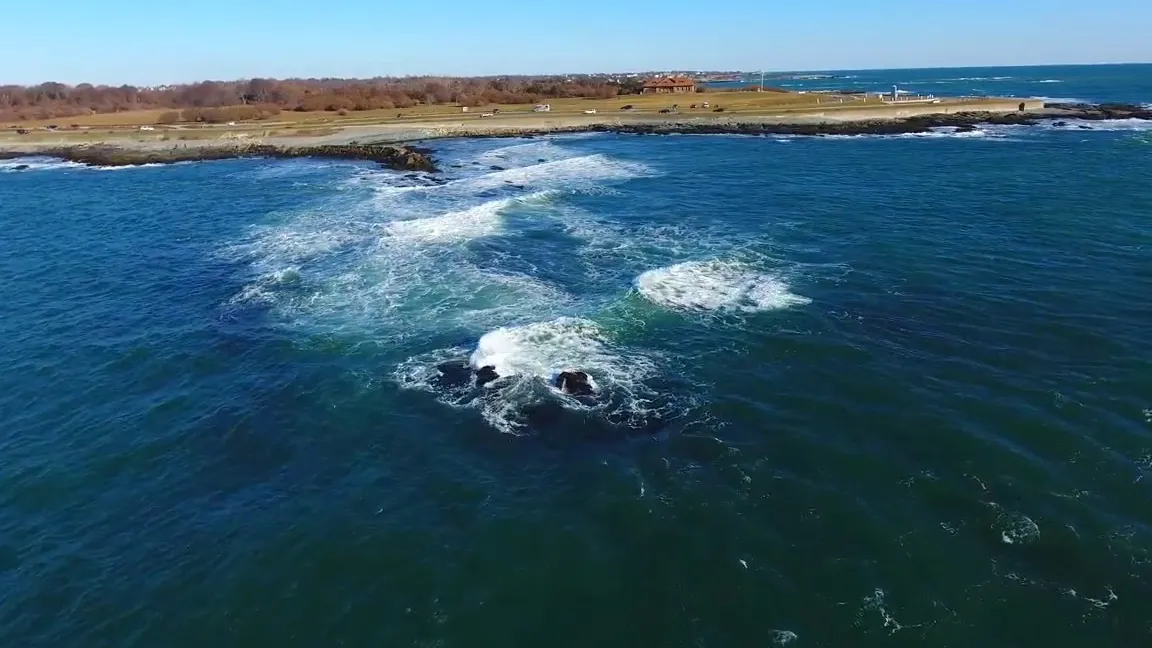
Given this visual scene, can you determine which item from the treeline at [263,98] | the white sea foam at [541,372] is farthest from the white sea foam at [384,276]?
the treeline at [263,98]

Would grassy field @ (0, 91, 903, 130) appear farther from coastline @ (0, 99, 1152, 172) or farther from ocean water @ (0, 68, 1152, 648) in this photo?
ocean water @ (0, 68, 1152, 648)

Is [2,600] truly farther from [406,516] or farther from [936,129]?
[936,129]

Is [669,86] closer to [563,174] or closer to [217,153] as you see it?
[217,153]

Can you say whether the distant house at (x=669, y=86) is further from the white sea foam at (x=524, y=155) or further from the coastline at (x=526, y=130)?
the white sea foam at (x=524, y=155)

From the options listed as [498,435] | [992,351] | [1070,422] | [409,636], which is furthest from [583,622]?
[992,351]

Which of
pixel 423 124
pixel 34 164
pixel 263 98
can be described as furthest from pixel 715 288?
pixel 263 98
